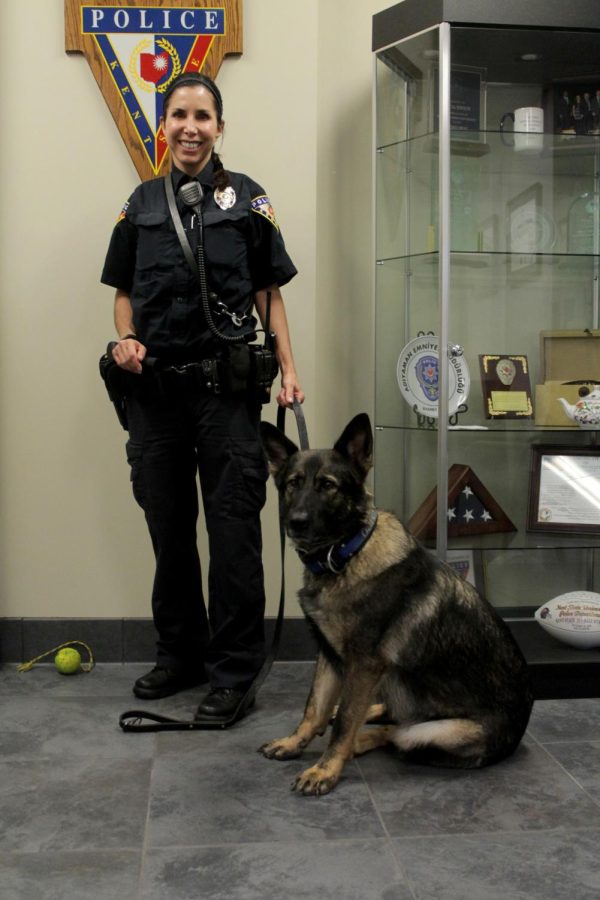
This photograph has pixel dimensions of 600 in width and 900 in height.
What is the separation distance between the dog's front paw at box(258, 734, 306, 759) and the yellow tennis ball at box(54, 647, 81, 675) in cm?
97

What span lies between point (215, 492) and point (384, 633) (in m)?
0.72

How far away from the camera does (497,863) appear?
190 cm

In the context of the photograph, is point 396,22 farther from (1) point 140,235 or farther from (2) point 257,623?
(2) point 257,623

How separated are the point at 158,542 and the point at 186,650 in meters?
0.38

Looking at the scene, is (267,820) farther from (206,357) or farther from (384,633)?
(206,357)

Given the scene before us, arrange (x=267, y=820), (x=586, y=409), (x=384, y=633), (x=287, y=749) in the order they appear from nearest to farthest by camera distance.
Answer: (x=267, y=820) < (x=384, y=633) < (x=287, y=749) < (x=586, y=409)

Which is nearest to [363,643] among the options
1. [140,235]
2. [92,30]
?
[140,235]

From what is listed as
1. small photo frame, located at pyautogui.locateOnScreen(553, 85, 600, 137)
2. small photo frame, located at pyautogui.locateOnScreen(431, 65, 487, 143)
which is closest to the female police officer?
small photo frame, located at pyautogui.locateOnScreen(431, 65, 487, 143)

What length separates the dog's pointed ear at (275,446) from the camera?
92.5 inches

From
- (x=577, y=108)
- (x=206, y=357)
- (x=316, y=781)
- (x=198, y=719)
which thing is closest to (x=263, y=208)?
(x=206, y=357)

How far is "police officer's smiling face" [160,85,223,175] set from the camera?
8.87ft

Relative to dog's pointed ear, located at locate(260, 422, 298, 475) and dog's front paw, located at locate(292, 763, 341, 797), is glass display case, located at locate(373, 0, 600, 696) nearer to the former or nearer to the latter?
dog's pointed ear, located at locate(260, 422, 298, 475)

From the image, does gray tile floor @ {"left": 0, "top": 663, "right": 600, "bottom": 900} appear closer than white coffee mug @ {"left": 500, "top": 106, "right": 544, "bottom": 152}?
Yes

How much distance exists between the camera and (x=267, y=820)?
6.87 ft
